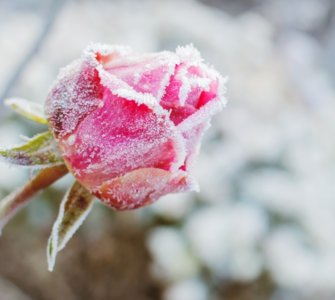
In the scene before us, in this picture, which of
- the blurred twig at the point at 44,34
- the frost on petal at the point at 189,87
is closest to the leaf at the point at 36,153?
the frost on petal at the point at 189,87

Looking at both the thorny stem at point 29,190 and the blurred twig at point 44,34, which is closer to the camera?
the thorny stem at point 29,190

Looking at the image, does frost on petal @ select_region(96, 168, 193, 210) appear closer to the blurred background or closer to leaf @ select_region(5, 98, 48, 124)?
leaf @ select_region(5, 98, 48, 124)

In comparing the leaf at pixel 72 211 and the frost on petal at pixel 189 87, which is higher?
the frost on petal at pixel 189 87

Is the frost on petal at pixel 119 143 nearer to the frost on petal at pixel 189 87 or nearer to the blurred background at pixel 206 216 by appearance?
the frost on petal at pixel 189 87

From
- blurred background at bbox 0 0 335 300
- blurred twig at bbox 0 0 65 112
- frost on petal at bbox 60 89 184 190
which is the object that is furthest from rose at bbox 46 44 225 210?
blurred background at bbox 0 0 335 300

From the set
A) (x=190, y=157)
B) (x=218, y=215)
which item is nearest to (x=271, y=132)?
(x=218, y=215)

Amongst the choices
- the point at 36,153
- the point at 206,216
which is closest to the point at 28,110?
the point at 36,153

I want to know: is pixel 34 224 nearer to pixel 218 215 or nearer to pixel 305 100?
pixel 218 215
